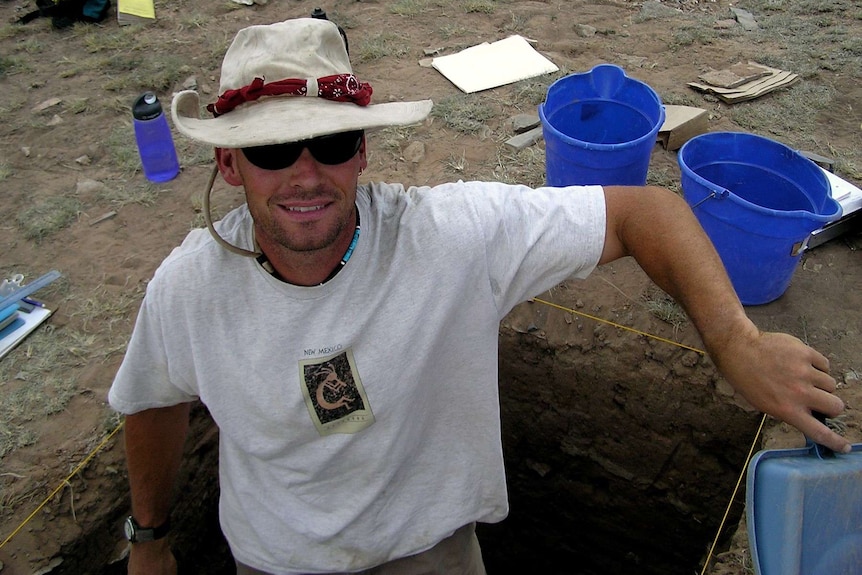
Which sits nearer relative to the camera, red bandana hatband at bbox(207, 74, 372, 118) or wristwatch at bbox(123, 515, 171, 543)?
red bandana hatband at bbox(207, 74, 372, 118)

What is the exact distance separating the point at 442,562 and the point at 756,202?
197 cm

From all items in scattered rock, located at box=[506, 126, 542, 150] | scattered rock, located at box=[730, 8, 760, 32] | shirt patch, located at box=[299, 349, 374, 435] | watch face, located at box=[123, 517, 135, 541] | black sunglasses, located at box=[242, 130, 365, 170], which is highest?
black sunglasses, located at box=[242, 130, 365, 170]

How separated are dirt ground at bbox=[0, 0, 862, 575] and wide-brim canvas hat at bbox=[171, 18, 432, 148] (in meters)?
1.55

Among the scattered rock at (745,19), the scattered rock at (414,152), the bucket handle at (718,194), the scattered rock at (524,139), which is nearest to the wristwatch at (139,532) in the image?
the bucket handle at (718,194)

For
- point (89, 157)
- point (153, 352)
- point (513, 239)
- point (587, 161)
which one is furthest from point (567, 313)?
point (89, 157)

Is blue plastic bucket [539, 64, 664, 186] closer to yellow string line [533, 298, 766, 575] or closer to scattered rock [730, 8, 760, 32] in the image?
yellow string line [533, 298, 766, 575]

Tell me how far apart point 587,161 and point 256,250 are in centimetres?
151

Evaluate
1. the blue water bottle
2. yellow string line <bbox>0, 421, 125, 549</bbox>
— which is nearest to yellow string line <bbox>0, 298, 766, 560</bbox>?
yellow string line <bbox>0, 421, 125, 549</bbox>

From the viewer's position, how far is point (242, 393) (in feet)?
5.92

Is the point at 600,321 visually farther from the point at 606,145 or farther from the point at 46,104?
the point at 46,104

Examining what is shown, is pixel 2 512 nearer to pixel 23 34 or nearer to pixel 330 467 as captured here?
pixel 330 467

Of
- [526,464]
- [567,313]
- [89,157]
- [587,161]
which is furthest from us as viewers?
[89,157]

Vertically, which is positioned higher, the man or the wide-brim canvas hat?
the wide-brim canvas hat

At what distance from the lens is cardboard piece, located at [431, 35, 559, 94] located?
449cm
